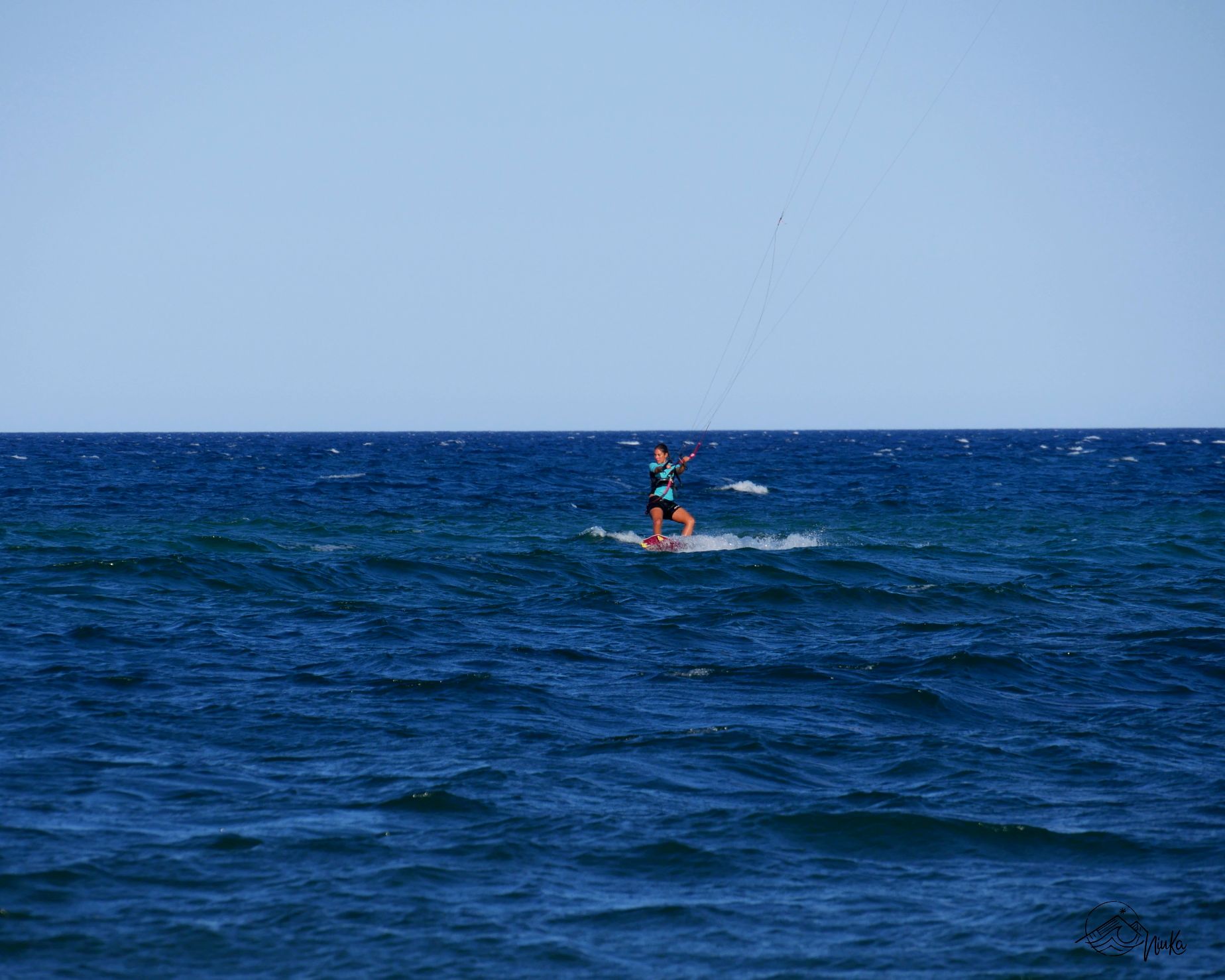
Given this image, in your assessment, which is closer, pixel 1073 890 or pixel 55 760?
pixel 1073 890

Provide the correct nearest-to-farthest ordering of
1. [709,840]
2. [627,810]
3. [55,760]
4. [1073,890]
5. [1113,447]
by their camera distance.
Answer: [1073,890] → [709,840] → [627,810] → [55,760] → [1113,447]

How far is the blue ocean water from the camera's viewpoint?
5887 millimetres

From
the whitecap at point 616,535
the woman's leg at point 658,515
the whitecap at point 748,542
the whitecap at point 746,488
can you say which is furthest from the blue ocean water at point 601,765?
the whitecap at point 746,488

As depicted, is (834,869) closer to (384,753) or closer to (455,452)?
(384,753)

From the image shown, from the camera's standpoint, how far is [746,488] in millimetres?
43062

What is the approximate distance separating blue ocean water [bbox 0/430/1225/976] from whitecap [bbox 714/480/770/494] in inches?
820

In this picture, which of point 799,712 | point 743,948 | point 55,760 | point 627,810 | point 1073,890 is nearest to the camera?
point 743,948

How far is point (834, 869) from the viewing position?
6812mm

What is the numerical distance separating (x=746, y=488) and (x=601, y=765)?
115ft

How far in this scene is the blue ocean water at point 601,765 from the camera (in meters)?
5.89

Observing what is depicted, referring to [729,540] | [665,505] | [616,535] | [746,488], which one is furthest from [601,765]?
[746,488]

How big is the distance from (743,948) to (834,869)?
1.22 meters

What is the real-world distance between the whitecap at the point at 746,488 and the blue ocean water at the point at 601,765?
68.3 ft

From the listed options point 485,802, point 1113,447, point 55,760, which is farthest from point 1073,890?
point 1113,447
